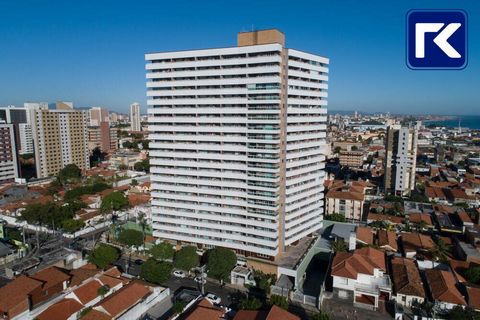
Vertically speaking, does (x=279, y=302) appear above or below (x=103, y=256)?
below

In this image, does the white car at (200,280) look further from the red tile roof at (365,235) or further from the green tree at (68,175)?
the green tree at (68,175)

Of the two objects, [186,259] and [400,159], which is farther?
[400,159]

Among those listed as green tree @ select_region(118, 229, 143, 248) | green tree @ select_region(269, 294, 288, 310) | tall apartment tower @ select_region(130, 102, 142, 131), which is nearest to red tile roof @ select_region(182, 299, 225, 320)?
green tree @ select_region(269, 294, 288, 310)

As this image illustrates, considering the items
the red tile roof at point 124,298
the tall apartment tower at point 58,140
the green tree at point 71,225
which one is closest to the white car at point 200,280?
the red tile roof at point 124,298

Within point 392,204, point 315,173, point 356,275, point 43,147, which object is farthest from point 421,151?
point 43,147

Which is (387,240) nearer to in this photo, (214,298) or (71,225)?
(214,298)

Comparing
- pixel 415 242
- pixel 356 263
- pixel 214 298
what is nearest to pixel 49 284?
pixel 214 298

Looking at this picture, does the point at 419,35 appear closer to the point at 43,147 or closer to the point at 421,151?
the point at 43,147
